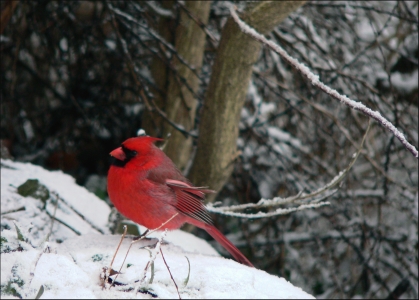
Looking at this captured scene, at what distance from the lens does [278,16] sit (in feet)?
8.71

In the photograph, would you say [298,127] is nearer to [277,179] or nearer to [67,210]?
[277,179]

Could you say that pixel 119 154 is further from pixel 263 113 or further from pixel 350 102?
pixel 263 113

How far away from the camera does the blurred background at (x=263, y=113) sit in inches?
143

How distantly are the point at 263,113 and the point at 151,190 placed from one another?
2160 millimetres

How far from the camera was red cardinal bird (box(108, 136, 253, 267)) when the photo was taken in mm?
2197

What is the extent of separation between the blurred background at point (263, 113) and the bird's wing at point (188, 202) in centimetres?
83

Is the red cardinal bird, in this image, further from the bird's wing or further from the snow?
the snow

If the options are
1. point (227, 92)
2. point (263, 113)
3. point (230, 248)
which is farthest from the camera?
point (263, 113)

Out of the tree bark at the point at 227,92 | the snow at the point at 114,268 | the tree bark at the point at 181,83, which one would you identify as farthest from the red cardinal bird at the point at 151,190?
the tree bark at the point at 181,83

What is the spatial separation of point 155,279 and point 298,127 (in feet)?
10.5

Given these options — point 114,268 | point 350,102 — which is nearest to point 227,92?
point 350,102

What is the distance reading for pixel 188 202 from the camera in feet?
7.86

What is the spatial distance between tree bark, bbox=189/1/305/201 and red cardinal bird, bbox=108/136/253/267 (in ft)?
1.98

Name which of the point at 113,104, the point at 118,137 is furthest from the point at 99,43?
the point at 118,137
